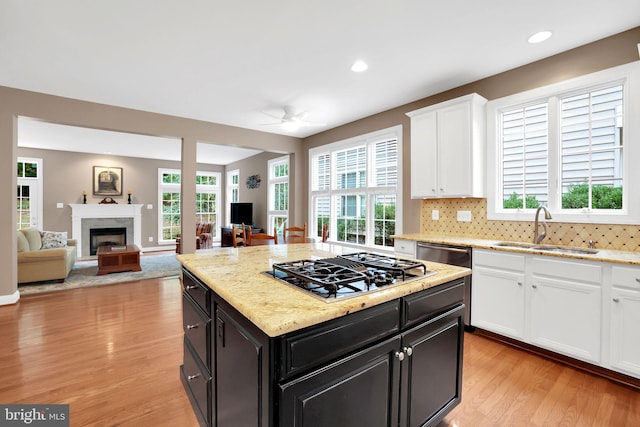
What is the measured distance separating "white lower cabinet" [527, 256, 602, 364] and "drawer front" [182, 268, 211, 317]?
2.45 metres

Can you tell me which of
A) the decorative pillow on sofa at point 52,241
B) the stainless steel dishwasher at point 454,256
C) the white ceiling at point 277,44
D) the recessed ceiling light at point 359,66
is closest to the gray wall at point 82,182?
the decorative pillow on sofa at point 52,241

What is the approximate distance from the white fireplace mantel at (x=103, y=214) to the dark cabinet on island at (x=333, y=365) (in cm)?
743

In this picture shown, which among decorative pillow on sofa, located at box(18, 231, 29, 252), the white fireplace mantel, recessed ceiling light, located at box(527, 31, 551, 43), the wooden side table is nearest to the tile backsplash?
recessed ceiling light, located at box(527, 31, 551, 43)

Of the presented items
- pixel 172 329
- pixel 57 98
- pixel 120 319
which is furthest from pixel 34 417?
pixel 57 98

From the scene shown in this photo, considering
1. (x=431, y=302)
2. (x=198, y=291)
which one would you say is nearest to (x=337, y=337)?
(x=431, y=302)

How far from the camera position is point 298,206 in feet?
19.6

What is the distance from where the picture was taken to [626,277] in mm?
2008

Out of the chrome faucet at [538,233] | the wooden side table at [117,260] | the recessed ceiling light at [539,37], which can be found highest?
the recessed ceiling light at [539,37]

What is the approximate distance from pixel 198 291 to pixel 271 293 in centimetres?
62

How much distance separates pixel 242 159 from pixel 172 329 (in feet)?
20.1

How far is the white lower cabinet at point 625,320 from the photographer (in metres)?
1.98

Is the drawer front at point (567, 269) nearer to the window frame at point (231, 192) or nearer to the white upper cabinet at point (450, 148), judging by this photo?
the white upper cabinet at point (450, 148)

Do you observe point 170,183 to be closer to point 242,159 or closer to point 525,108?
point 242,159

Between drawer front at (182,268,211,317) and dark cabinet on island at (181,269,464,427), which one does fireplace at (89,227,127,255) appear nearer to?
drawer front at (182,268,211,317)
